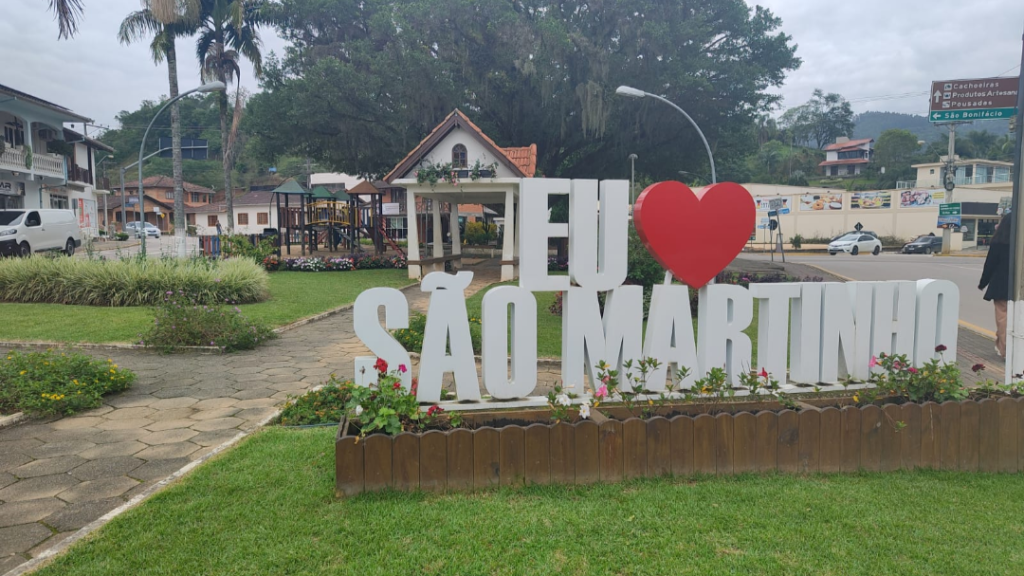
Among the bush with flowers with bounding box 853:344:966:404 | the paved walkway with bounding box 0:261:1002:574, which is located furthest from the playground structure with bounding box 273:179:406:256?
the bush with flowers with bounding box 853:344:966:404

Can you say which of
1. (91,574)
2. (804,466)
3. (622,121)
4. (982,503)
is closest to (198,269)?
(91,574)

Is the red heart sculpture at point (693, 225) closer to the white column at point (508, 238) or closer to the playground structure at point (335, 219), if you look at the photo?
the white column at point (508, 238)

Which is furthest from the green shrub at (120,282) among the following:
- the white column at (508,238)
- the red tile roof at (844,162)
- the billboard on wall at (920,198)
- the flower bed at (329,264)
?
the red tile roof at (844,162)

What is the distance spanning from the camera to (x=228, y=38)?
29719 mm

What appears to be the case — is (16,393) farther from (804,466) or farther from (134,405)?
(804,466)

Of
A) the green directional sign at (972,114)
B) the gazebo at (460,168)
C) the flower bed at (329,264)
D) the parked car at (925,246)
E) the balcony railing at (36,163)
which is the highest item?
the balcony railing at (36,163)

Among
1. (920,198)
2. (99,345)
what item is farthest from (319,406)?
(920,198)

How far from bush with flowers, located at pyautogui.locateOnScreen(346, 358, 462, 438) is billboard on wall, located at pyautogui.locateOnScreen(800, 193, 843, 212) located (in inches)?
2019

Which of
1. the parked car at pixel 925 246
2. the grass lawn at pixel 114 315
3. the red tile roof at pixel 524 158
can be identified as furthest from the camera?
the parked car at pixel 925 246

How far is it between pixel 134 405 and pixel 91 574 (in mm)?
3429

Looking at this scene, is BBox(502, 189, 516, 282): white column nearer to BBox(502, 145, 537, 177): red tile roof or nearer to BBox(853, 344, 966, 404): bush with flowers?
BBox(502, 145, 537, 177): red tile roof

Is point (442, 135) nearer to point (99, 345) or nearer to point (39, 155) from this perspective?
point (99, 345)

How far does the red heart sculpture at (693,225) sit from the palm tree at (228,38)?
27203mm

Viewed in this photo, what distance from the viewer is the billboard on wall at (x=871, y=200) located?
4734 centimetres
